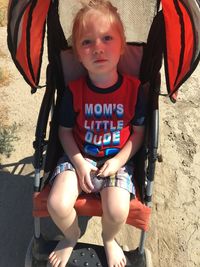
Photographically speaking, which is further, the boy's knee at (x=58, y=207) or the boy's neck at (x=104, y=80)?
the boy's neck at (x=104, y=80)

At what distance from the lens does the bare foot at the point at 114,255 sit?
271 cm

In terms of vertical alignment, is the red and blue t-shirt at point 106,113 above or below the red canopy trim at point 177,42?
below

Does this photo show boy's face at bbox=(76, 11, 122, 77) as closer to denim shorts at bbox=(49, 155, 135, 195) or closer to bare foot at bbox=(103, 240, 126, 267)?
denim shorts at bbox=(49, 155, 135, 195)

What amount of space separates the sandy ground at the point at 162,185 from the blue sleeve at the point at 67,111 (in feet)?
2.93

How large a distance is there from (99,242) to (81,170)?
2.62ft

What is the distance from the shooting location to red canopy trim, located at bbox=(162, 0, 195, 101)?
248 cm

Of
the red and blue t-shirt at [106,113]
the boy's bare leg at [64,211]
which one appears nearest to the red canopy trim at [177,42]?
the red and blue t-shirt at [106,113]

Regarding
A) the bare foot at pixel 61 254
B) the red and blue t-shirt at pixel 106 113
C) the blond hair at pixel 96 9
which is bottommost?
the bare foot at pixel 61 254

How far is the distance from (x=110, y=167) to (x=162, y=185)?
104cm

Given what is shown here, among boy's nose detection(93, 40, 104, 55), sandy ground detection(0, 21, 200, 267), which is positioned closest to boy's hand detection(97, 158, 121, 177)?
boy's nose detection(93, 40, 104, 55)

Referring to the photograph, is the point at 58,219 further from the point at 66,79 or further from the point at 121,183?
the point at 66,79

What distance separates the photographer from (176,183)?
11.9 ft

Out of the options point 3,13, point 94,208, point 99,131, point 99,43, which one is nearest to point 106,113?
point 99,131

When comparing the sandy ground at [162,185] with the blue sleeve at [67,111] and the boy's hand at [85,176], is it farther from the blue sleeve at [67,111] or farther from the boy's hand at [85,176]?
the blue sleeve at [67,111]
